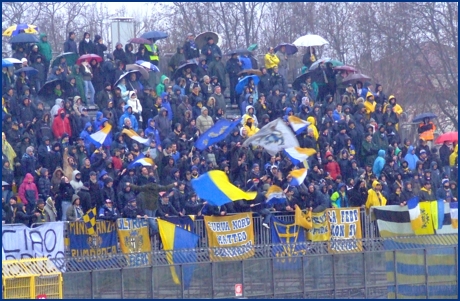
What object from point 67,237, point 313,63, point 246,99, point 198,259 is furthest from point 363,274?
point 313,63

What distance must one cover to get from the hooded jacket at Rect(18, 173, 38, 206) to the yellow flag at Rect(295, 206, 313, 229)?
18.7ft

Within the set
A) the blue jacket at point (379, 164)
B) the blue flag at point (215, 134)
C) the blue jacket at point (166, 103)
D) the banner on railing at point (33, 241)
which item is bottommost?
the banner on railing at point (33, 241)

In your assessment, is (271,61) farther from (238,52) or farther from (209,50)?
(209,50)

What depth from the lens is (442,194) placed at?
31.6 m

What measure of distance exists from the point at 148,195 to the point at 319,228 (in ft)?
13.3

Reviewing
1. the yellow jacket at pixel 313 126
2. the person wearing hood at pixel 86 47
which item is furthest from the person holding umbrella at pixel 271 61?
the person wearing hood at pixel 86 47

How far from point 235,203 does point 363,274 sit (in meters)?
3.65

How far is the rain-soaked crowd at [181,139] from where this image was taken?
2745 centimetres

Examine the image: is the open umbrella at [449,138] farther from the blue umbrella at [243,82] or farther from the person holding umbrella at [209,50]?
the person holding umbrella at [209,50]

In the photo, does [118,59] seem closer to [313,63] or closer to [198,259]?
[313,63]

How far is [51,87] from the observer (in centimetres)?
3128

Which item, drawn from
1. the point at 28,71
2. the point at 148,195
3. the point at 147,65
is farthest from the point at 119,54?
the point at 148,195

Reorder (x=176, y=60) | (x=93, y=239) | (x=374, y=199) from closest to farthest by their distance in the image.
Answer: (x=93, y=239), (x=374, y=199), (x=176, y=60)

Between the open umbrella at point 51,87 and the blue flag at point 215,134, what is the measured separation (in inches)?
137
